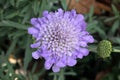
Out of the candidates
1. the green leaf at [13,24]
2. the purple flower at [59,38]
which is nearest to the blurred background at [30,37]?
the green leaf at [13,24]

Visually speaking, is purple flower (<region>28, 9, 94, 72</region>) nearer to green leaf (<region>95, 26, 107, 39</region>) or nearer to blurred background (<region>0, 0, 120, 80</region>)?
blurred background (<region>0, 0, 120, 80</region>)

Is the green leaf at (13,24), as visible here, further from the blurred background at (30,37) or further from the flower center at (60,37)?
the flower center at (60,37)

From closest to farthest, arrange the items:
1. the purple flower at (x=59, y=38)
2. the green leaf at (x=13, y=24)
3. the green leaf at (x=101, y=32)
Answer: the purple flower at (x=59, y=38), the green leaf at (x=13, y=24), the green leaf at (x=101, y=32)

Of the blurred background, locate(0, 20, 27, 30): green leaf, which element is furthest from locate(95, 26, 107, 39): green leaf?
locate(0, 20, 27, 30): green leaf

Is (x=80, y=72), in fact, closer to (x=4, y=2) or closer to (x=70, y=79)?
(x=70, y=79)

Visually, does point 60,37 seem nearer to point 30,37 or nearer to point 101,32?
point 30,37

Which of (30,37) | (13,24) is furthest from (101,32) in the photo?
(13,24)
